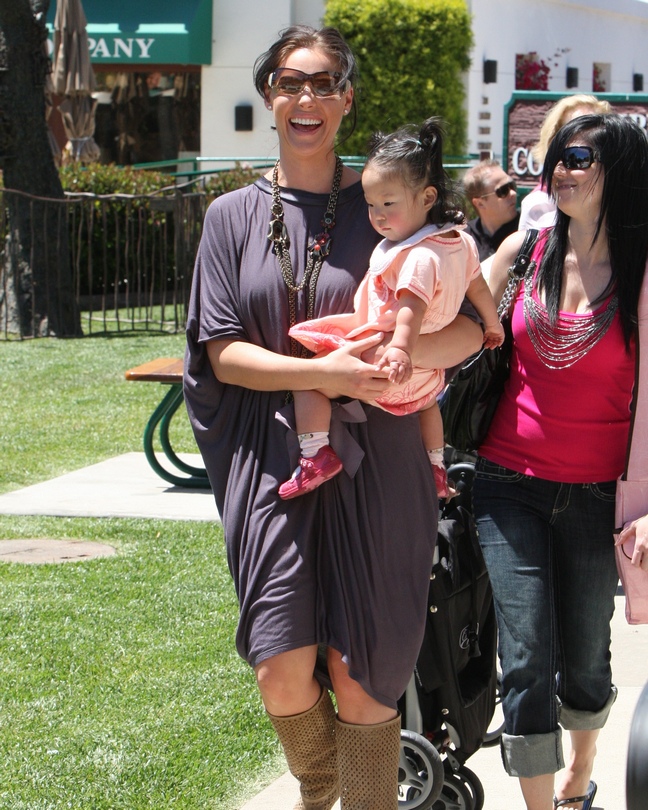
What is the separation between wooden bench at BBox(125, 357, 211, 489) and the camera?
758cm

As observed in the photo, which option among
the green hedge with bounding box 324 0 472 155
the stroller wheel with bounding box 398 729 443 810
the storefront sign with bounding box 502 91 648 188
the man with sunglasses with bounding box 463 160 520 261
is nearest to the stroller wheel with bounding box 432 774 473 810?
the stroller wheel with bounding box 398 729 443 810

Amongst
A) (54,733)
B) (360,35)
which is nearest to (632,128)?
(54,733)

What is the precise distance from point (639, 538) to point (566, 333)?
56 centimetres

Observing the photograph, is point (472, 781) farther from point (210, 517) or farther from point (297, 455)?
point (210, 517)

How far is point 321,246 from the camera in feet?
9.81

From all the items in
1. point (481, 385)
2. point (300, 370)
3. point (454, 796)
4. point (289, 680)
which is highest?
point (300, 370)

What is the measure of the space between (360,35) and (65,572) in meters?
16.5

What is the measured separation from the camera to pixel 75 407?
10.2 m

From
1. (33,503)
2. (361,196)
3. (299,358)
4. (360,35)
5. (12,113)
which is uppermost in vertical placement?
(360,35)

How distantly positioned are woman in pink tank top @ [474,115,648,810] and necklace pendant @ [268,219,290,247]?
0.73m

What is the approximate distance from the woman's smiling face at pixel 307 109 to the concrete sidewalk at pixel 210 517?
196cm

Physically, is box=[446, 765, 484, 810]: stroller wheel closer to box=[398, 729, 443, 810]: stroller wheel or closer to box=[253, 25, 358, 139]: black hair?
box=[398, 729, 443, 810]: stroller wheel

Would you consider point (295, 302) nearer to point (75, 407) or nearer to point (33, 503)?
point (33, 503)

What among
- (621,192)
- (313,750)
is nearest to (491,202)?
(621,192)
